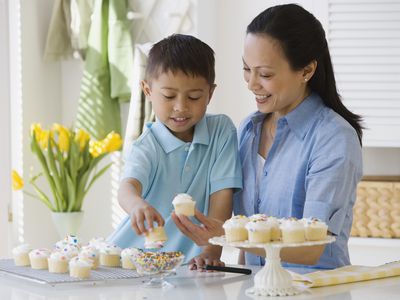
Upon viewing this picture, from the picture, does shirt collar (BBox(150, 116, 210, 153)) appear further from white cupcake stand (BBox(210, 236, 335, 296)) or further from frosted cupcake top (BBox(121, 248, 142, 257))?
white cupcake stand (BBox(210, 236, 335, 296))

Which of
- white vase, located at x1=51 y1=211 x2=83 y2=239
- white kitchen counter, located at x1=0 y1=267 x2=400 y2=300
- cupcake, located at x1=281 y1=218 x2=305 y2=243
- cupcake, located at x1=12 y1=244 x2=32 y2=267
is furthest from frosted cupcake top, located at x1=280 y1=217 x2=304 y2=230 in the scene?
white vase, located at x1=51 y1=211 x2=83 y2=239

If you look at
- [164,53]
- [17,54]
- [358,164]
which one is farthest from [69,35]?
[358,164]

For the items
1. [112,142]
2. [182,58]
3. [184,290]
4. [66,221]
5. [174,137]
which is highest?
[182,58]

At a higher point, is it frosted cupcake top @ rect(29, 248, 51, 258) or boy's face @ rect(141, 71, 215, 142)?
boy's face @ rect(141, 71, 215, 142)

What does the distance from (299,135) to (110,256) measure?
0.61 meters

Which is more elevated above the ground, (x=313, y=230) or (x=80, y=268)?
(x=313, y=230)

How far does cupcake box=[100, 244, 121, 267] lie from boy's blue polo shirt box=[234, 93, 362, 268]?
42cm

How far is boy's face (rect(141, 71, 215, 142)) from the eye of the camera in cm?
231

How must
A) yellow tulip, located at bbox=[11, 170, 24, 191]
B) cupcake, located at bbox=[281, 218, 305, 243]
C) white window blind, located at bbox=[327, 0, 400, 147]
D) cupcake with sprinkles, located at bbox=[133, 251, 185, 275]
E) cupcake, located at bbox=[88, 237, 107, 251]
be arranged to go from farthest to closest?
yellow tulip, located at bbox=[11, 170, 24, 191] → white window blind, located at bbox=[327, 0, 400, 147] → cupcake, located at bbox=[88, 237, 107, 251] → cupcake with sprinkles, located at bbox=[133, 251, 185, 275] → cupcake, located at bbox=[281, 218, 305, 243]

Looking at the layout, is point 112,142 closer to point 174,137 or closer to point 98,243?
point 174,137

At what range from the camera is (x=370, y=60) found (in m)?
4.21

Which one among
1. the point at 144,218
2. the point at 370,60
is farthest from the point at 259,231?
the point at 370,60

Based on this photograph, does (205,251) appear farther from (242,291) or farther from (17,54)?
(17,54)

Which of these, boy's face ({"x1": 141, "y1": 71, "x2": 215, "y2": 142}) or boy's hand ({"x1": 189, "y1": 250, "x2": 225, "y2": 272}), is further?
boy's face ({"x1": 141, "y1": 71, "x2": 215, "y2": 142})
